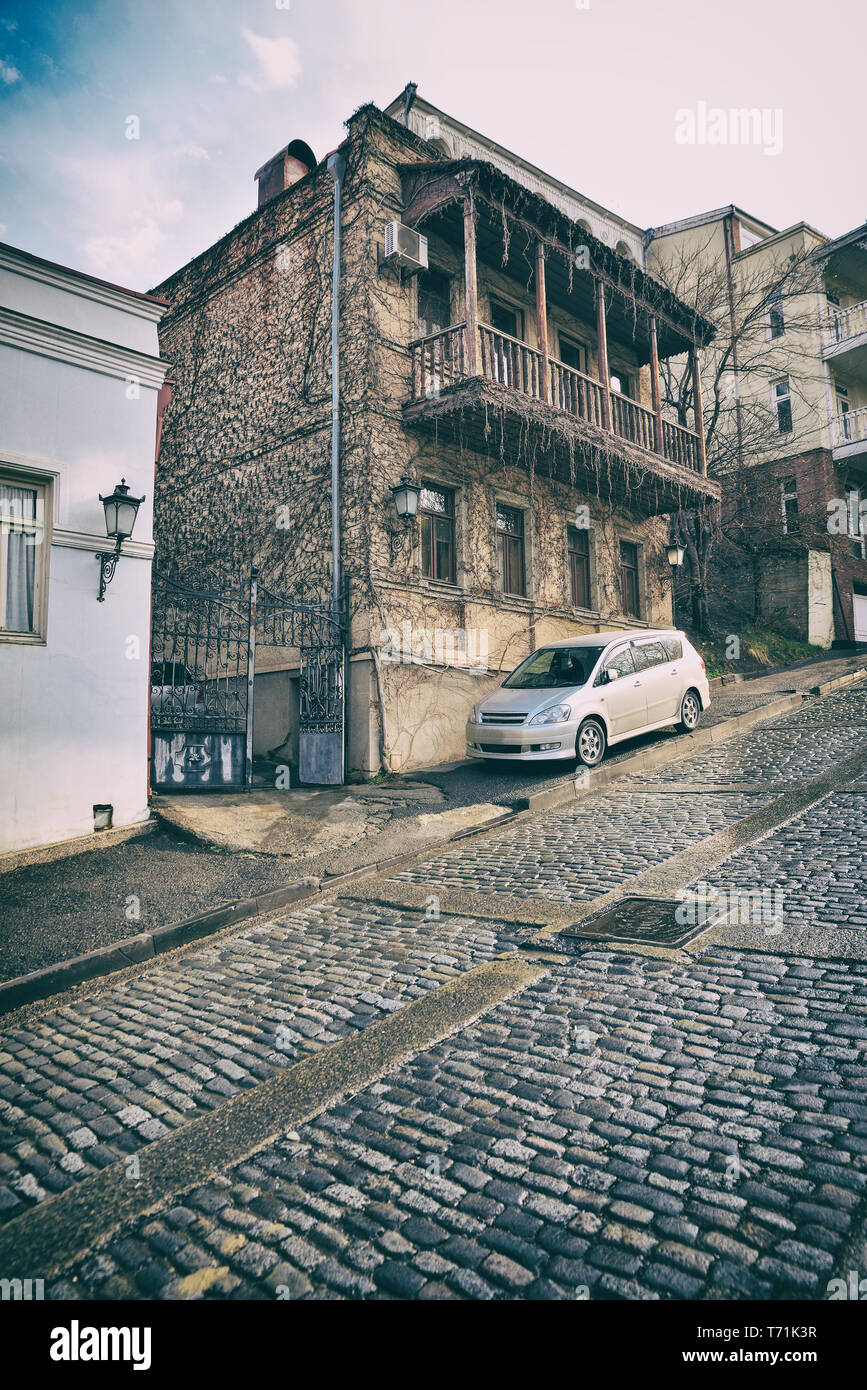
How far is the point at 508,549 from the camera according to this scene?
49.0ft

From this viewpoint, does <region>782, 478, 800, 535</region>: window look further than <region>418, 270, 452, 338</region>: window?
Yes

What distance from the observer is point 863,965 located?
13.3 feet

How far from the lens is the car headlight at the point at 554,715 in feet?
34.3

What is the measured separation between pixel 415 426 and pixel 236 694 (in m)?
5.58

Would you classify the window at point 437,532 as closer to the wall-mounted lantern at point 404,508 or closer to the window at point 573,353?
the wall-mounted lantern at point 404,508

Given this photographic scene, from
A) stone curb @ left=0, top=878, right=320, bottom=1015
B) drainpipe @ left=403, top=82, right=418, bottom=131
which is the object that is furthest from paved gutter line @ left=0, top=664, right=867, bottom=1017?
drainpipe @ left=403, top=82, right=418, bottom=131

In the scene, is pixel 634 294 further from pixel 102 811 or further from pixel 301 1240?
pixel 301 1240

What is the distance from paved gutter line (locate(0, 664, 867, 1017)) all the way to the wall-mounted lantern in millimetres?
4872

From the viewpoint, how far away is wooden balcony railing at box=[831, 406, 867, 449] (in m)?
23.6

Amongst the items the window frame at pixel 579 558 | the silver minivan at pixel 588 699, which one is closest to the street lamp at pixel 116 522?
the silver minivan at pixel 588 699

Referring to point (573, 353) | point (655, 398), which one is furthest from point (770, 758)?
point (573, 353)

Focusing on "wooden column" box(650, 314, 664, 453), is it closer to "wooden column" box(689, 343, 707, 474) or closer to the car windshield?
"wooden column" box(689, 343, 707, 474)

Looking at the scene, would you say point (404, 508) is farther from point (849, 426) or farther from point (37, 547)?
point (849, 426)

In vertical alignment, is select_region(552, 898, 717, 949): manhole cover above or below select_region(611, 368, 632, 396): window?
below
